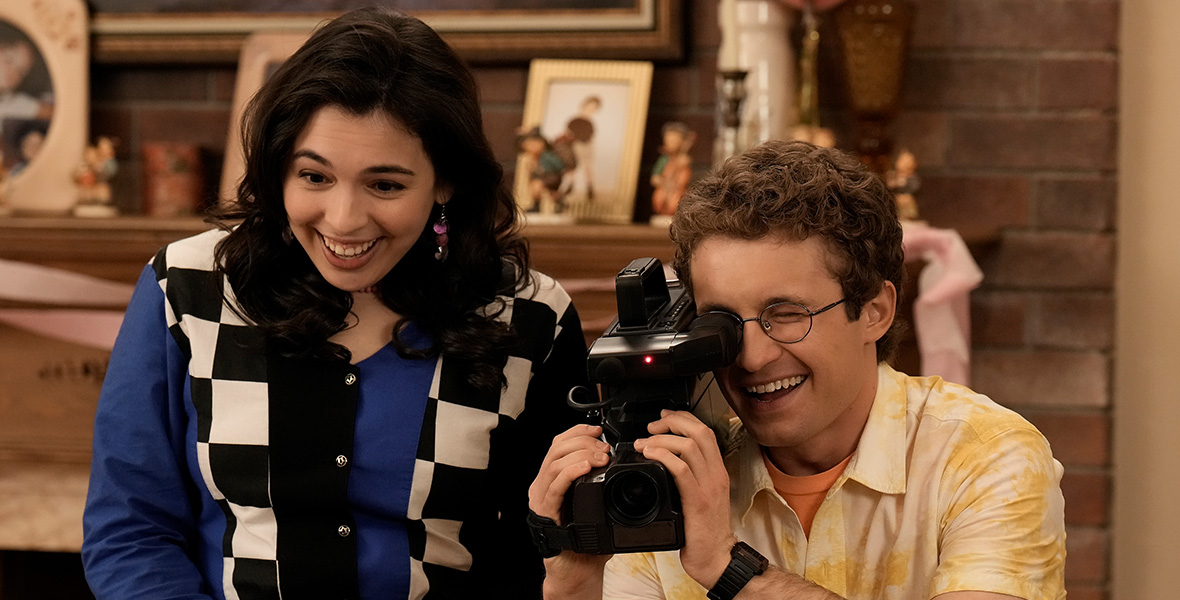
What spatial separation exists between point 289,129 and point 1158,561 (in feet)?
5.23

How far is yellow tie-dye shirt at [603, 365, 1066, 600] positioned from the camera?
1.03 m

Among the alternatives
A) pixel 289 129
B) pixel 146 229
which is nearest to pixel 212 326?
pixel 289 129

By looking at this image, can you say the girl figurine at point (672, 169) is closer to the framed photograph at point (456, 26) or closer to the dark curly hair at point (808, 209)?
the framed photograph at point (456, 26)

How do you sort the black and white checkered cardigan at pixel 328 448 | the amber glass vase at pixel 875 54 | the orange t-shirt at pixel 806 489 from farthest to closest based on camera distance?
the amber glass vase at pixel 875 54 → the black and white checkered cardigan at pixel 328 448 → the orange t-shirt at pixel 806 489

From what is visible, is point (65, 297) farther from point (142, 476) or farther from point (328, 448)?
point (328, 448)

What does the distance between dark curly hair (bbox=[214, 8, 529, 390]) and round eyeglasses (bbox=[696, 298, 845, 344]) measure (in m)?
0.38

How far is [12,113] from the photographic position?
230 centimetres

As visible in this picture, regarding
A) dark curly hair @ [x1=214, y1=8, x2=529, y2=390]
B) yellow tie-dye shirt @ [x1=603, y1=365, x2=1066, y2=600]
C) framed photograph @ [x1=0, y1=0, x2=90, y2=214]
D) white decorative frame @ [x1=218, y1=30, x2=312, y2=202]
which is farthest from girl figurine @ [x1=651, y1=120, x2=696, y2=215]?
framed photograph @ [x1=0, y1=0, x2=90, y2=214]

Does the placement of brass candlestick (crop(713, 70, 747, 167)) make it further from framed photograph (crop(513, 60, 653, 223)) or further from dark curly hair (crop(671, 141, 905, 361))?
dark curly hair (crop(671, 141, 905, 361))

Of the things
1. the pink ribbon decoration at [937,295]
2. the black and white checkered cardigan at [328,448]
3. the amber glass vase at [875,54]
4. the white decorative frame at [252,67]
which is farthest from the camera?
the white decorative frame at [252,67]

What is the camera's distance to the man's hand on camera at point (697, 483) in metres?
0.98

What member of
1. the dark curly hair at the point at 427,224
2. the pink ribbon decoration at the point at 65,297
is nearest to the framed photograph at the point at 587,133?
the dark curly hair at the point at 427,224

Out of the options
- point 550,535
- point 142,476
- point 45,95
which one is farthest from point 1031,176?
point 45,95

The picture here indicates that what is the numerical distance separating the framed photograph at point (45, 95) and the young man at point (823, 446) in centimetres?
160
